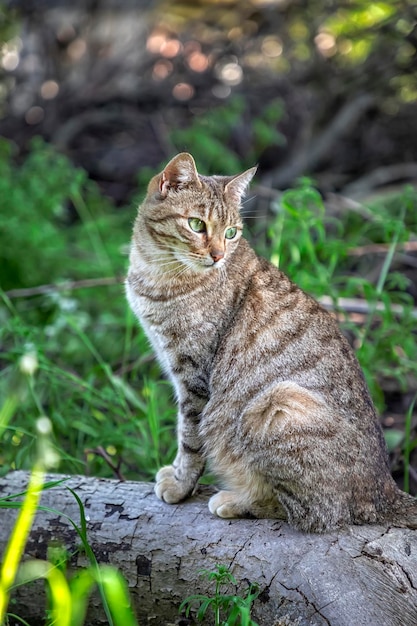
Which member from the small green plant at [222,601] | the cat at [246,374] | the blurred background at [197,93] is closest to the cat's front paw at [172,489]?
the cat at [246,374]

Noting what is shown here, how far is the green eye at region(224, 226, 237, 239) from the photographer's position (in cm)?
334

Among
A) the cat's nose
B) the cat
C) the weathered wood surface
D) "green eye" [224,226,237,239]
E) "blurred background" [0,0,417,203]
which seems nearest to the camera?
the weathered wood surface

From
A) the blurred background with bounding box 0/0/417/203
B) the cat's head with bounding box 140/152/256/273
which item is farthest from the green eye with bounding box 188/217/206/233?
the blurred background with bounding box 0/0/417/203

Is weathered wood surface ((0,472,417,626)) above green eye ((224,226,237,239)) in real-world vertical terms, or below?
below

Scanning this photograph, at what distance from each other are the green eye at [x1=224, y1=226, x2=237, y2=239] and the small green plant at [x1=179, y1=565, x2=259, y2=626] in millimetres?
1410

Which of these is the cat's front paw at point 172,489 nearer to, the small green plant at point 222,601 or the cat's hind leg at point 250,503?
the cat's hind leg at point 250,503

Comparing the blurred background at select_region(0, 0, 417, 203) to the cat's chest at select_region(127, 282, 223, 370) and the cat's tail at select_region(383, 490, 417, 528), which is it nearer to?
the cat's chest at select_region(127, 282, 223, 370)

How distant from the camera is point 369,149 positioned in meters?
8.35

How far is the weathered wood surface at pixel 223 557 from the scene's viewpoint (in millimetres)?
2553

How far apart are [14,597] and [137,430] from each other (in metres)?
1.20

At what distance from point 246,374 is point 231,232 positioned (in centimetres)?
68

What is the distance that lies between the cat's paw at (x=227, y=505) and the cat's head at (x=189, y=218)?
3.14 ft

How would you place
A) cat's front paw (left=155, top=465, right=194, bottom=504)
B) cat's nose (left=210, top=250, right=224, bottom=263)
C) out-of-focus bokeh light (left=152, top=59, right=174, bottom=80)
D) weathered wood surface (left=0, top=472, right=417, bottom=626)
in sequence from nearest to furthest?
weathered wood surface (left=0, top=472, right=417, bottom=626) < cat's front paw (left=155, top=465, right=194, bottom=504) < cat's nose (left=210, top=250, right=224, bottom=263) < out-of-focus bokeh light (left=152, top=59, right=174, bottom=80)

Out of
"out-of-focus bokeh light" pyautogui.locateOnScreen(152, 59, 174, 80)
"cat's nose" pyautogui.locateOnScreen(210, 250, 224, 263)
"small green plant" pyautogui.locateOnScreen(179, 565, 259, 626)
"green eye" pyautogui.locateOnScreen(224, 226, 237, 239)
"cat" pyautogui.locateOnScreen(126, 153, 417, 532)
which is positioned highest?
"out-of-focus bokeh light" pyautogui.locateOnScreen(152, 59, 174, 80)
